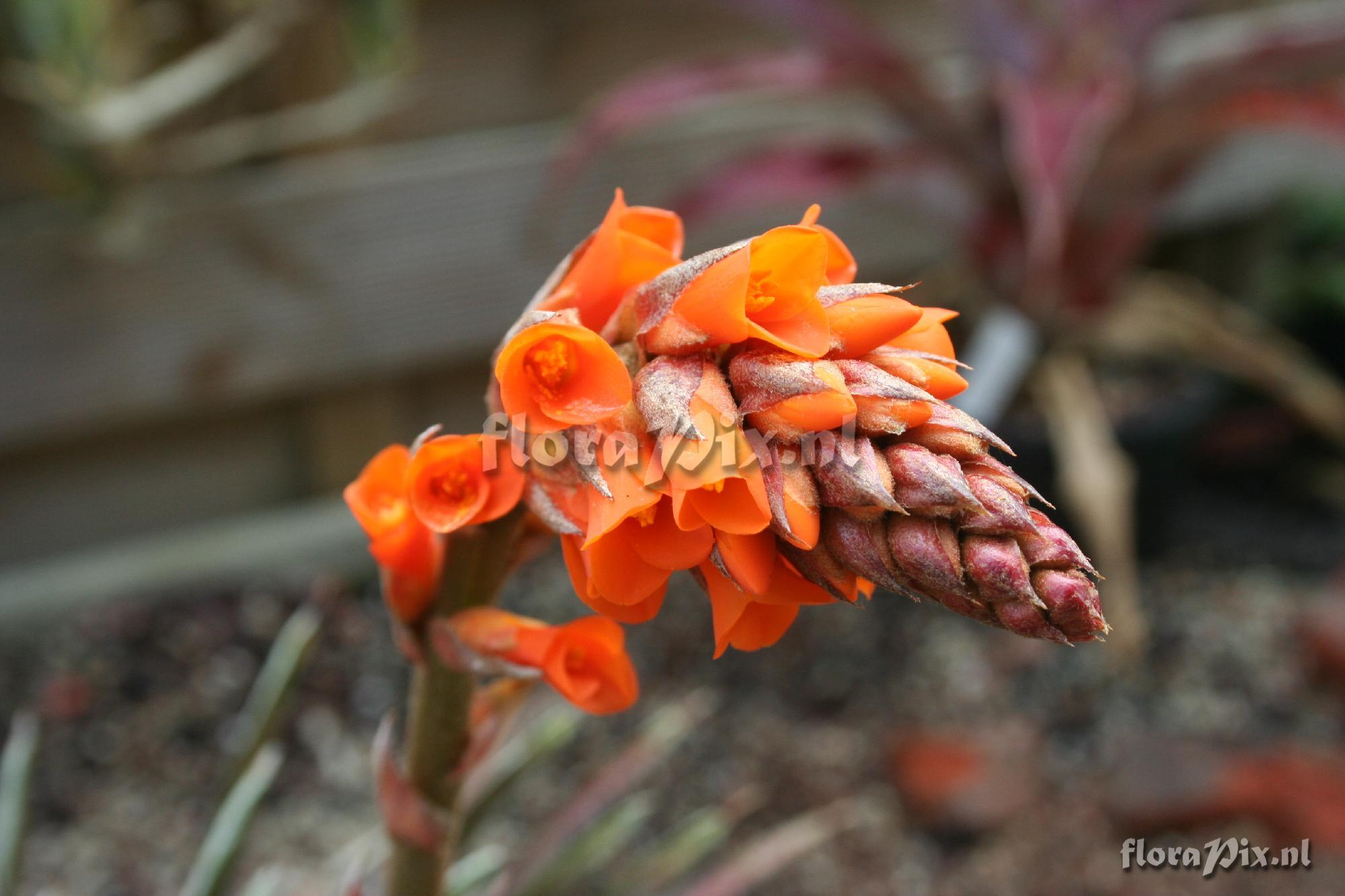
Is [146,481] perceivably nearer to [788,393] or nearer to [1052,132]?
[1052,132]

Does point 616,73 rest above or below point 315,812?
above

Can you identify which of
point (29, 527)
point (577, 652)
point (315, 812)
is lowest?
point (315, 812)

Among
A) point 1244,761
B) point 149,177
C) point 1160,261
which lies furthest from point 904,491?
point 1160,261

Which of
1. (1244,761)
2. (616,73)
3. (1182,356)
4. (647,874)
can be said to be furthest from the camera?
(1182,356)

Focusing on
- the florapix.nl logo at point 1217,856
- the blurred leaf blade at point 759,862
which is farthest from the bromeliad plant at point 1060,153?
the blurred leaf blade at point 759,862

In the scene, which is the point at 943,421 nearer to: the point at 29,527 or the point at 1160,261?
the point at 29,527

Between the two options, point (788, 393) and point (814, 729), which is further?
point (814, 729)

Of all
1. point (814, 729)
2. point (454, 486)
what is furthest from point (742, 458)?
point (814, 729)

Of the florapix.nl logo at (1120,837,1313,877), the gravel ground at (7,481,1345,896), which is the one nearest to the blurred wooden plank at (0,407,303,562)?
the gravel ground at (7,481,1345,896)
